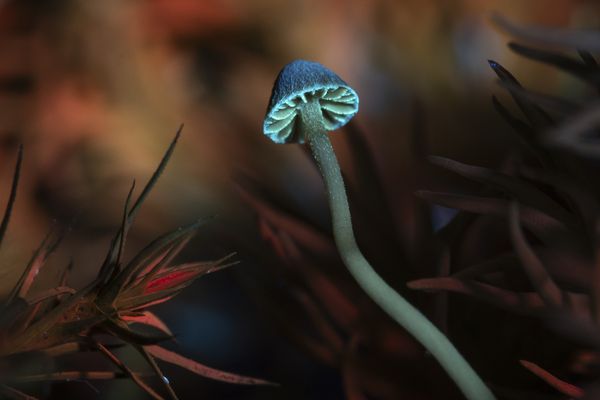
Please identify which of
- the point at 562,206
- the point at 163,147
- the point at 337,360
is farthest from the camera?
the point at 163,147

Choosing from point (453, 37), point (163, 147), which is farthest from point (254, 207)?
point (453, 37)

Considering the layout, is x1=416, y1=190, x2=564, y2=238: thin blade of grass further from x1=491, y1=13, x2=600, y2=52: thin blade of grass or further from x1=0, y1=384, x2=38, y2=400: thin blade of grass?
x1=0, y1=384, x2=38, y2=400: thin blade of grass

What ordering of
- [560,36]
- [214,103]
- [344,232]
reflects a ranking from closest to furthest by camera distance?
[560,36] → [344,232] → [214,103]

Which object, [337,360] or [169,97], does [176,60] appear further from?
[337,360]

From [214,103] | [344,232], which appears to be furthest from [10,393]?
[214,103]

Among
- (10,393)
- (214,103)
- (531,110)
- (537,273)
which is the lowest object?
(10,393)

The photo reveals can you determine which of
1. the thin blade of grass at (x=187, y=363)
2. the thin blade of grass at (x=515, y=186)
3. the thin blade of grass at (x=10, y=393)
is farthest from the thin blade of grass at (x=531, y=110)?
the thin blade of grass at (x=10, y=393)

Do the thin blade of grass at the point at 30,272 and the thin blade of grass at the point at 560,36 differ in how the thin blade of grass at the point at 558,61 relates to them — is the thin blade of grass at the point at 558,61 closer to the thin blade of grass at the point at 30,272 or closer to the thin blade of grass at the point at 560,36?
the thin blade of grass at the point at 560,36

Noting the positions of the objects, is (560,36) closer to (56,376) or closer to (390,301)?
(390,301)
